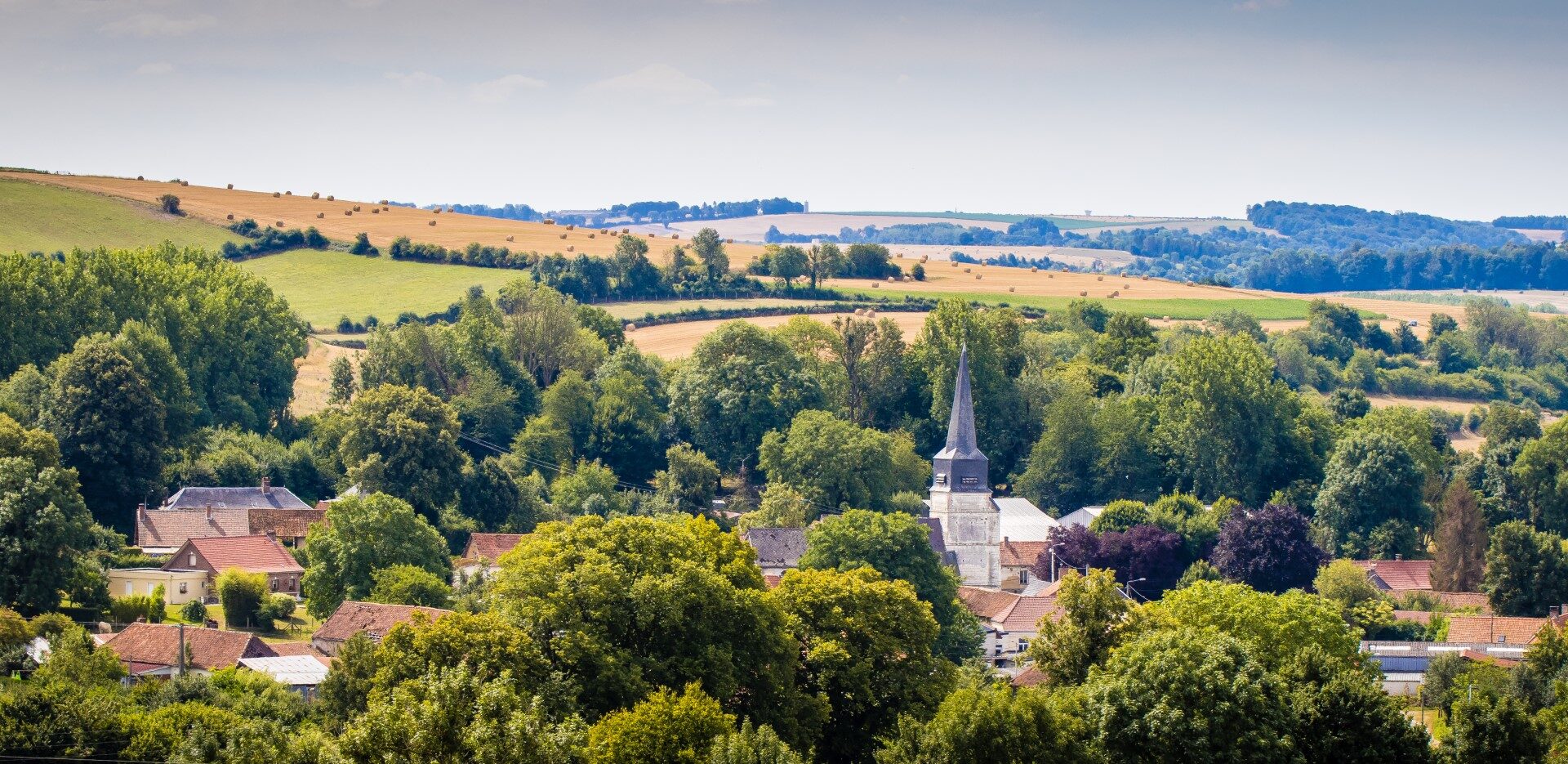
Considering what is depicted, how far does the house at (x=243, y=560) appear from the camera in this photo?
3327 inches

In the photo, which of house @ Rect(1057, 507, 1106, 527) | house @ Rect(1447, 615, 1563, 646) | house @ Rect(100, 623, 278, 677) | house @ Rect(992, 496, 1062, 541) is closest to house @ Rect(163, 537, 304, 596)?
house @ Rect(100, 623, 278, 677)

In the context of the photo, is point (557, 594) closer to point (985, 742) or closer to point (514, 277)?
point (985, 742)

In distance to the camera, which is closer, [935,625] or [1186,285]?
[935,625]

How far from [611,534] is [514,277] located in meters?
75.7

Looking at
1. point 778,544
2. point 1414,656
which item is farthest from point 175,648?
point 1414,656

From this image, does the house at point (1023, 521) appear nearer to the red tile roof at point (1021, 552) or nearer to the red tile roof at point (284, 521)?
the red tile roof at point (1021, 552)

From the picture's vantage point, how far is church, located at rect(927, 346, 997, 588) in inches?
3905

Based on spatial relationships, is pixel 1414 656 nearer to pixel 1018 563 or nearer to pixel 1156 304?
pixel 1018 563

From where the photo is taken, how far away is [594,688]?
57.8 m

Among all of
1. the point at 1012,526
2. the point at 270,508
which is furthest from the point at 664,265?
the point at 270,508

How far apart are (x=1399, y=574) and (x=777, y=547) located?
26793 mm

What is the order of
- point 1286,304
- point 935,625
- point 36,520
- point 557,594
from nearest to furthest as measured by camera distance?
point 557,594
point 935,625
point 36,520
point 1286,304

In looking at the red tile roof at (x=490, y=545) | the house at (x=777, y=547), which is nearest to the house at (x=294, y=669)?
the red tile roof at (x=490, y=545)

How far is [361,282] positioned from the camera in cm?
13512
